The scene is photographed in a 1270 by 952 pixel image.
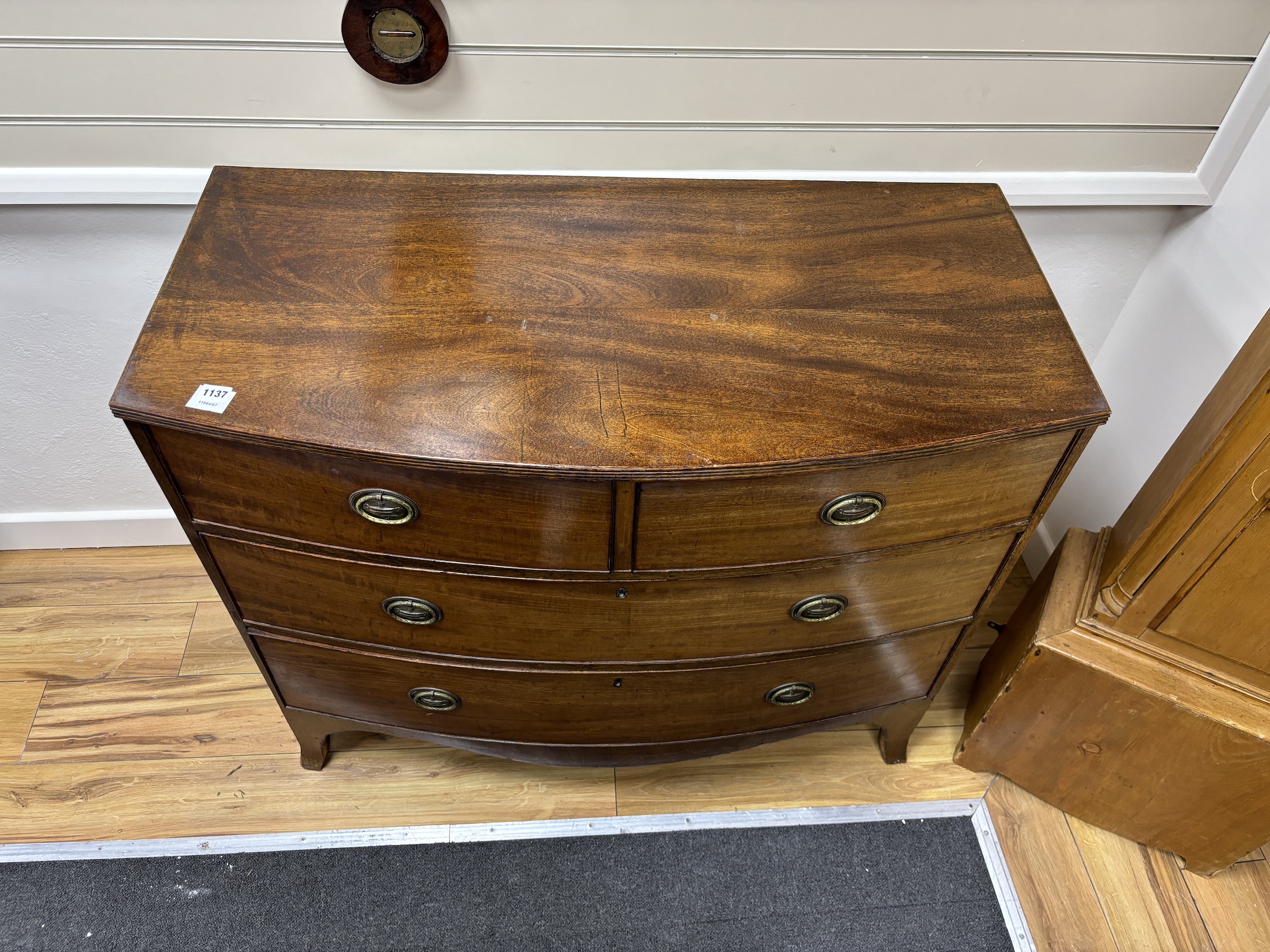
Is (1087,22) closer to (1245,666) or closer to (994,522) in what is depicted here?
(994,522)

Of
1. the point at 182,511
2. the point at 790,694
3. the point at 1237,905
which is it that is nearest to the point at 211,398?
the point at 182,511

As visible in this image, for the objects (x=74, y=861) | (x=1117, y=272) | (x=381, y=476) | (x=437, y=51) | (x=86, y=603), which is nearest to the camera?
(x=381, y=476)

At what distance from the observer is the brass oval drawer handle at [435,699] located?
4.19 ft

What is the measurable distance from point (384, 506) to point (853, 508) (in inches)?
20.1

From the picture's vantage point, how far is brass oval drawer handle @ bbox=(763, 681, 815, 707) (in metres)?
1.30

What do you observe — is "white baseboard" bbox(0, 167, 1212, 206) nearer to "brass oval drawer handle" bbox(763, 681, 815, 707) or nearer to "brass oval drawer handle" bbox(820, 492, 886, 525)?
"brass oval drawer handle" bbox(820, 492, 886, 525)

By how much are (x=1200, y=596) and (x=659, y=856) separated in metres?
0.89

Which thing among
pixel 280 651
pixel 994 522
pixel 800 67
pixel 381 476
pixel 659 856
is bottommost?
pixel 659 856

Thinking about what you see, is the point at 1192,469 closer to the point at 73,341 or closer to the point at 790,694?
the point at 790,694

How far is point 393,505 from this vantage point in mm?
985

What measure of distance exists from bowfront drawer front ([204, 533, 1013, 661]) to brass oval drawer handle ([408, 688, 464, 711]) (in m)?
0.10

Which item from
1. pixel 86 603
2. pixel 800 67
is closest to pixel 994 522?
pixel 800 67

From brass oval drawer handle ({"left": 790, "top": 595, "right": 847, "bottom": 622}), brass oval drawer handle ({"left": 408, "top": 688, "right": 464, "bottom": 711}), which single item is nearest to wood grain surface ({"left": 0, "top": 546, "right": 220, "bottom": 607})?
brass oval drawer handle ({"left": 408, "top": 688, "right": 464, "bottom": 711})

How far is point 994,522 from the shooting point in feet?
3.64
